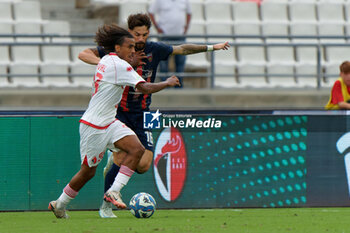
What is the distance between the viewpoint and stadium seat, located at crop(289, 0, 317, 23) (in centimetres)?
1656

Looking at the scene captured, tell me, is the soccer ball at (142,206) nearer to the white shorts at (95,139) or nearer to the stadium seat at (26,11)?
the white shorts at (95,139)

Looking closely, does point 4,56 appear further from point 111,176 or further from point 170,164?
point 111,176

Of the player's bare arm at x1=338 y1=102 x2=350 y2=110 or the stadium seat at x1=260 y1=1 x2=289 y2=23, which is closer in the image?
the player's bare arm at x1=338 y1=102 x2=350 y2=110

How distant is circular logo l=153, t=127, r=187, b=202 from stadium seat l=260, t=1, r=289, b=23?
7.33 meters

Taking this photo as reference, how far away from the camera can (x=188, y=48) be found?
862 centimetres

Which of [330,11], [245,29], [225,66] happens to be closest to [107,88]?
[225,66]

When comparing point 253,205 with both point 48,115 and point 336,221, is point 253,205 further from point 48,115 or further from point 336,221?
point 48,115

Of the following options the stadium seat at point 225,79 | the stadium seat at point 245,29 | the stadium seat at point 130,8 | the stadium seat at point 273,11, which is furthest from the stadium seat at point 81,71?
the stadium seat at point 273,11

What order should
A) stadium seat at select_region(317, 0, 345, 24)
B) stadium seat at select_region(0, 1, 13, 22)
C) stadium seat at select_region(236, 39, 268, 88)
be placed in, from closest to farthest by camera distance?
stadium seat at select_region(236, 39, 268, 88) < stadium seat at select_region(0, 1, 13, 22) < stadium seat at select_region(317, 0, 345, 24)

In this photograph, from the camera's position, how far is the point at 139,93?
8.43 m

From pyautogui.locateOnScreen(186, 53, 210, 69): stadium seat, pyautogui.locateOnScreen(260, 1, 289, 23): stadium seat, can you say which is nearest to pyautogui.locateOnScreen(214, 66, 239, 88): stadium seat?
pyautogui.locateOnScreen(186, 53, 210, 69): stadium seat

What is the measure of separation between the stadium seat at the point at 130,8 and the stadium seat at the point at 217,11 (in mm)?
1355

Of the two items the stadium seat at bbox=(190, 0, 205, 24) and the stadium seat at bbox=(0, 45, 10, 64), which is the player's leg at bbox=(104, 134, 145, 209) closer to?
the stadium seat at bbox=(0, 45, 10, 64)

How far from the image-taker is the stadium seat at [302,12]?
1656 cm
